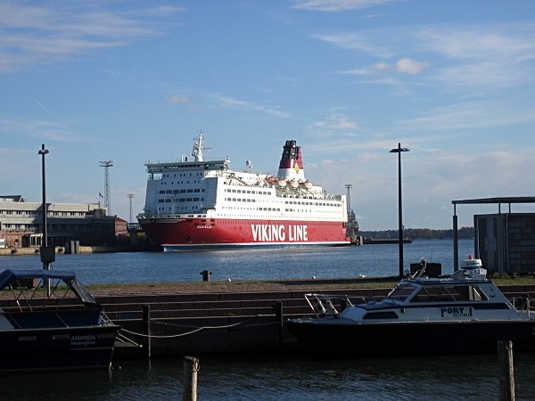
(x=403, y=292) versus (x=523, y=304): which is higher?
(x=403, y=292)

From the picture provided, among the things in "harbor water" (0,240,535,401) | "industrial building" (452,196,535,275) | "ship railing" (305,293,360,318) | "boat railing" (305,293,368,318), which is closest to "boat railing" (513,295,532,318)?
"harbor water" (0,240,535,401)

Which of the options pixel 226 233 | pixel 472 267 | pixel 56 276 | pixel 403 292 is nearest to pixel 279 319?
pixel 403 292

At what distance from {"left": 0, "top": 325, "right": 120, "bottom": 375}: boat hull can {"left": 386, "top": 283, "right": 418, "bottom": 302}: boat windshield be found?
5.47 meters

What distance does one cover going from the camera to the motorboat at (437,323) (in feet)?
56.4

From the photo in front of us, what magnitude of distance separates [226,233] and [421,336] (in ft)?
239

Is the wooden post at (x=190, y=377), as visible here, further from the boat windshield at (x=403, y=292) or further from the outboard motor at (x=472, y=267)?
the outboard motor at (x=472, y=267)

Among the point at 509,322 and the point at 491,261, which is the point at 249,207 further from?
the point at 509,322

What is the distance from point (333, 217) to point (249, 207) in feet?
70.2

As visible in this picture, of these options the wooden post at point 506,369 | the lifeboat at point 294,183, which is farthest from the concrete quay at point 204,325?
the lifeboat at point 294,183

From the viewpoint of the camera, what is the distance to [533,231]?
26.9m

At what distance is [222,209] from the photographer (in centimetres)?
9025

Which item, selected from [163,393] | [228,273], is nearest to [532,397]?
[163,393]

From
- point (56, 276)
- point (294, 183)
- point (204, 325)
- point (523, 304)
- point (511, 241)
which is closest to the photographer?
point (56, 276)

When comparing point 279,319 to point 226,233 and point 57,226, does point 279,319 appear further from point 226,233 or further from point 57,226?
point 57,226
